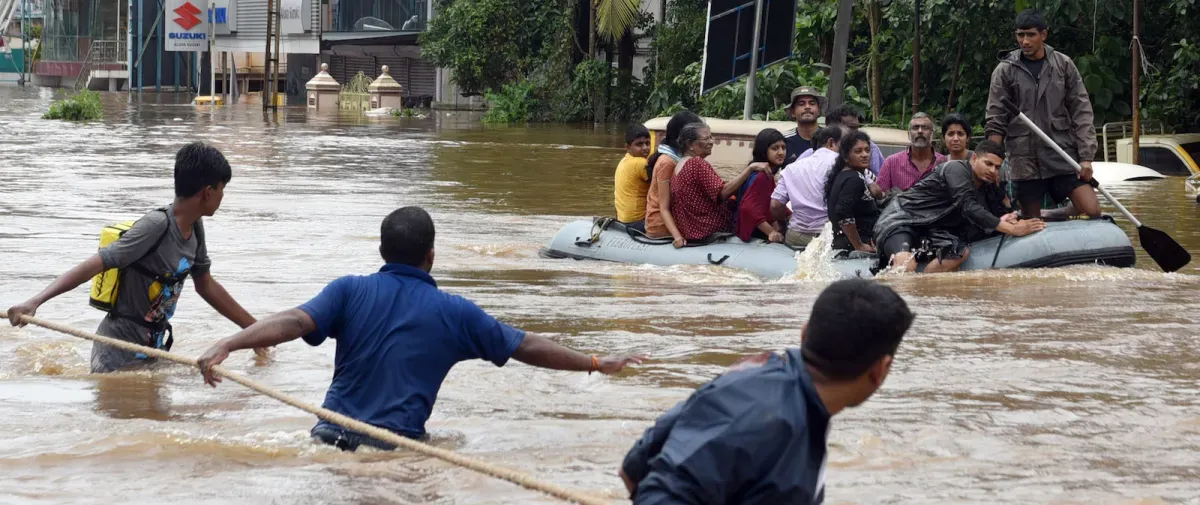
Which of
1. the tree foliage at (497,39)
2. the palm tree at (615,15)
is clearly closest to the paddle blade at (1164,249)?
the palm tree at (615,15)

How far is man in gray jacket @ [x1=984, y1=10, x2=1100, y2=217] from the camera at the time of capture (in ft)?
32.5

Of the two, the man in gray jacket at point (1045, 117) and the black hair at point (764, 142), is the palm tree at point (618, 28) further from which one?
the man in gray jacket at point (1045, 117)

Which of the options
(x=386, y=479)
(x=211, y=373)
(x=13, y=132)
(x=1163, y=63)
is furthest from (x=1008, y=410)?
(x=13, y=132)

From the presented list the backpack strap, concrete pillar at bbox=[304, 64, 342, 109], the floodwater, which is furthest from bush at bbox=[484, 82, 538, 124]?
the backpack strap

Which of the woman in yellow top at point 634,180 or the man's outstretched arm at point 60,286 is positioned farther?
the woman in yellow top at point 634,180

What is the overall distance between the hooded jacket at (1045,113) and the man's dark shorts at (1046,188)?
11 cm

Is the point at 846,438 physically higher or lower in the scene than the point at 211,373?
lower

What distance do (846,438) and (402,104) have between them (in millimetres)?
40850

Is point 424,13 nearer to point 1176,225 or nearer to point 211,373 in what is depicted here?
point 1176,225

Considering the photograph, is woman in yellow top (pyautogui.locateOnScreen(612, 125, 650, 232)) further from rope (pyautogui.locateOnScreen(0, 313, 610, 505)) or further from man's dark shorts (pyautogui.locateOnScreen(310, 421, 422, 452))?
man's dark shorts (pyautogui.locateOnScreen(310, 421, 422, 452))

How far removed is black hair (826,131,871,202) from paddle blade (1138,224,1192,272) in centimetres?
210

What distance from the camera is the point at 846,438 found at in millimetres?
5766

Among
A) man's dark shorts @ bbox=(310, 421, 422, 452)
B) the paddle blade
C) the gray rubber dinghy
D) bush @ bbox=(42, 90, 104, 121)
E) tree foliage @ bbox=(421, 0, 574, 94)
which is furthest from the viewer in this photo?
tree foliage @ bbox=(421, 0, 574, 94)

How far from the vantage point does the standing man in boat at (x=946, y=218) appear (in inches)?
382
